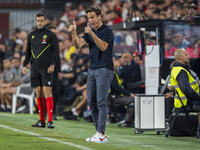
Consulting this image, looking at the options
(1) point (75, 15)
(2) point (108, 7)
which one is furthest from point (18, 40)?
(2) point (108, 7)

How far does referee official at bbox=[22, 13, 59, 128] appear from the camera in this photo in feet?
26.6

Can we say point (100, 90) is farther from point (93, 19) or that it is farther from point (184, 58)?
point (184, 58)

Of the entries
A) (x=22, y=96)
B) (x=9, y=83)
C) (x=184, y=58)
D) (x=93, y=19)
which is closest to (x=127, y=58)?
(x=184, y=58)

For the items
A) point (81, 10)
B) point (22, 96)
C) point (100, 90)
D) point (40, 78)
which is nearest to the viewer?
point (100, 90)

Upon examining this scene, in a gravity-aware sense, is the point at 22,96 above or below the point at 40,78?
below

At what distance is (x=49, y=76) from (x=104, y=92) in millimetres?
2281

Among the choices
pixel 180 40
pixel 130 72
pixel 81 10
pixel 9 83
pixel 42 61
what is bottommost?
pixel 9 83

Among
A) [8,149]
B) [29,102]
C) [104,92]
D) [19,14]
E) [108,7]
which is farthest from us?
[19,14]

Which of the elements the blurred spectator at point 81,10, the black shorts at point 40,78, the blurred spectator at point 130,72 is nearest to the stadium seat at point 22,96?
the blurred spectator at point 130,72

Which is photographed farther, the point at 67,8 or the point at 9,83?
the point at 67,8

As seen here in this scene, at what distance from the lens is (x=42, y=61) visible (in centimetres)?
812

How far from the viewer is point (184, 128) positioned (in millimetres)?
7934

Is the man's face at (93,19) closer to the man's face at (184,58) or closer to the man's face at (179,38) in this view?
the man's face at (184,58)

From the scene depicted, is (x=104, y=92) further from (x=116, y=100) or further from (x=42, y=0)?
(x=42, y=0)
